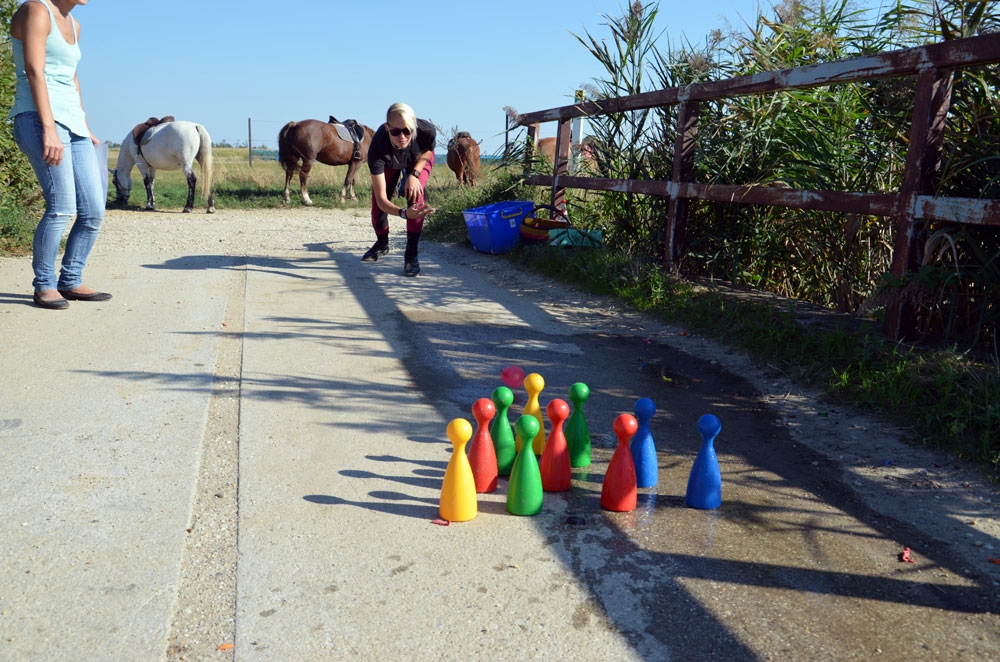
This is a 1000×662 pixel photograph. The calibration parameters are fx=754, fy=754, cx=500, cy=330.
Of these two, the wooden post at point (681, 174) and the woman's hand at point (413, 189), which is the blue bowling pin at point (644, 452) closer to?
the wooden post at point (681, 174)

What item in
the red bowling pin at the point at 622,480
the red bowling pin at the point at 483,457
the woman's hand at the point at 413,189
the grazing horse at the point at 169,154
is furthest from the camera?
the grazing horse at the point at 169,154

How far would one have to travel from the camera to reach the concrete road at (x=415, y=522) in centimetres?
178

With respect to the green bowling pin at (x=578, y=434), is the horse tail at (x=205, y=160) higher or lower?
higher

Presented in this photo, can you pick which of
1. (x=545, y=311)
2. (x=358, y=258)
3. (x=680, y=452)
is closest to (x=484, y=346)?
(x=545, y=311)

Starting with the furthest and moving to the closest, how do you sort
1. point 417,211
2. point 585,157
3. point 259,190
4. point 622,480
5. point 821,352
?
point 259,190 < point 585,157 < point 417,211 < point 821,352 < point 622,480

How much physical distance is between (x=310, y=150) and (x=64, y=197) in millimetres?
11689

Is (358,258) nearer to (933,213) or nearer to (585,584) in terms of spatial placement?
(933,213)

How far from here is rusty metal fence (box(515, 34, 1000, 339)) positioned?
11.3 ft

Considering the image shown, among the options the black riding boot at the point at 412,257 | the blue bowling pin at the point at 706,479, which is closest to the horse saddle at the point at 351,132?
the black riding boot at the point at 412,257

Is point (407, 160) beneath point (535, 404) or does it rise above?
above

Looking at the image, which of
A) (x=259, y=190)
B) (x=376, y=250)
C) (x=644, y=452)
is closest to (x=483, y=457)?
(x=644, y=452)

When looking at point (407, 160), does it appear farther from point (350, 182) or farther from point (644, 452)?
point (350, 182)

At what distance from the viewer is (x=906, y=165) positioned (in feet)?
12.3

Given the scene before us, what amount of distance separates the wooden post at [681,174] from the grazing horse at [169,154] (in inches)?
377
